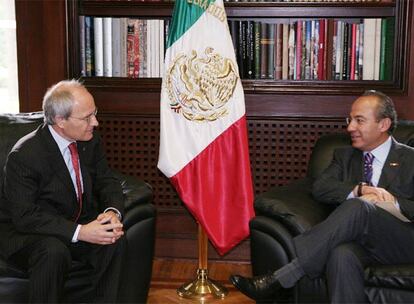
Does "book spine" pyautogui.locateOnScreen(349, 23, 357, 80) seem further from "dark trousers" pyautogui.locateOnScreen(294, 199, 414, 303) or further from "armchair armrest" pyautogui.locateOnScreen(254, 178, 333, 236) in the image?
"dark trousers" pyautogui.locateOnScreen(294, 199, 414, 303)

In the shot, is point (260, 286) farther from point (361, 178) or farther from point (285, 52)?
point (285, 52)

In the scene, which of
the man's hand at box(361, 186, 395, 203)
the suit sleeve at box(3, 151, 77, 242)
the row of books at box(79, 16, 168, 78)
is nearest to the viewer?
the suit sleeve at box(3, 151, 77, 242)

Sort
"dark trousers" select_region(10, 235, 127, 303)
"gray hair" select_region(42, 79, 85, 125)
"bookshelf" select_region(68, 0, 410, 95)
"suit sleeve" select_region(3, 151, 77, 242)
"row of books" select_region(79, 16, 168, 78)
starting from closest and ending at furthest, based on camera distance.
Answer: "dark trousers" select_region(10, 235, 127, 303), "suit sleeve" select_region(3, 151, 77, 242), "gray hair" select_region(42, 79, 85, 125), "bookshelf" select_region(68, 0, 410, 95), "row of books" select_region(79, 16, 168, 78)

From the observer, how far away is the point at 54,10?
3832mm

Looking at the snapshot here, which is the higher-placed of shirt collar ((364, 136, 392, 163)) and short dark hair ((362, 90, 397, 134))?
short dark hair ((362, 90, 397, 134))

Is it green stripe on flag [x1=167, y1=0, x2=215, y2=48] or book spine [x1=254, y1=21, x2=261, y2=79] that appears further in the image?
book spine [x1=254, y1=21, x2=261, y2=79]

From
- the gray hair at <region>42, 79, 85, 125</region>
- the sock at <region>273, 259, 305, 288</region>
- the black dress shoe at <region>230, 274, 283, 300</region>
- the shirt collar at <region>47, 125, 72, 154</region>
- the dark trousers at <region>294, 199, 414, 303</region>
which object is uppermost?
the gray hair at <region>42, 79, 85, 125</region>

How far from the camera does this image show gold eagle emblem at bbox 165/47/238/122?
10.8ft

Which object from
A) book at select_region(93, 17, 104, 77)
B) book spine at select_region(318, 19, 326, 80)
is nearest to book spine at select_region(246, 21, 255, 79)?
book spine at select_region(318, 19, 326, 80)

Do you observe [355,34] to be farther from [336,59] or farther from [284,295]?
[284,295]

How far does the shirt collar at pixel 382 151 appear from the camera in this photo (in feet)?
10.0

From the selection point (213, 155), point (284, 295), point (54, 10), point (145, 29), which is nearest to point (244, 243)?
point (213, 155)

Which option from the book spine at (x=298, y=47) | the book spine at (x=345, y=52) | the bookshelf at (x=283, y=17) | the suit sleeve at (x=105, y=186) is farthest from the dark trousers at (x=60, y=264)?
the book spine at (x=345, y=52)

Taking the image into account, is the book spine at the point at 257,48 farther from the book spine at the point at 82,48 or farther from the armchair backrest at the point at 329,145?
the book spine at the point at 82,48
